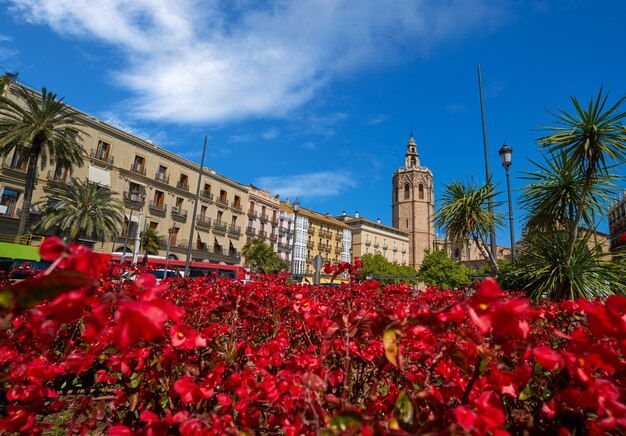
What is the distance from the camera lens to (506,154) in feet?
37.7

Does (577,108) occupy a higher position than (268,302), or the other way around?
(577,108)

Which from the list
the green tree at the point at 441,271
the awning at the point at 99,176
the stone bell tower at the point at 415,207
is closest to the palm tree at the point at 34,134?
the awning at the point at 99,176

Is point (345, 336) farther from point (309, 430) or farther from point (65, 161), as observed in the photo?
point (65, 161)

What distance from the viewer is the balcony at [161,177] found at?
114 feet

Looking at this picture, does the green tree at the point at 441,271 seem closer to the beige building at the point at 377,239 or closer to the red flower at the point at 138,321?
the beige building at the point at 377,239

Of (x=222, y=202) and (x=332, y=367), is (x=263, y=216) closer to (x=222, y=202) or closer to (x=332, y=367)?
(x=222, y=202)

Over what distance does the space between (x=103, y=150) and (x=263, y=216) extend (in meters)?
21.5

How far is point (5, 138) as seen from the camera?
18672 millimetres

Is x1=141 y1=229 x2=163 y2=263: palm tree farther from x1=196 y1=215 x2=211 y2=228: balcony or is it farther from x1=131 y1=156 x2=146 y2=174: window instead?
x1=196 y1=215 x2=211 y2=228: balcony

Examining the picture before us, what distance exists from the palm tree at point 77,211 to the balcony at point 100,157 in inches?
191

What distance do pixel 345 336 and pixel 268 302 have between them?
211cm

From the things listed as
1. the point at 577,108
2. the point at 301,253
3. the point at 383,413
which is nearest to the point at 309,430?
the point at 383,413

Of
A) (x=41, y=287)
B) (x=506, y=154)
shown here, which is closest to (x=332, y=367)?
(x=41, y=287)

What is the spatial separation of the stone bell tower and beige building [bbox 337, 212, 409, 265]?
172 centimetres
